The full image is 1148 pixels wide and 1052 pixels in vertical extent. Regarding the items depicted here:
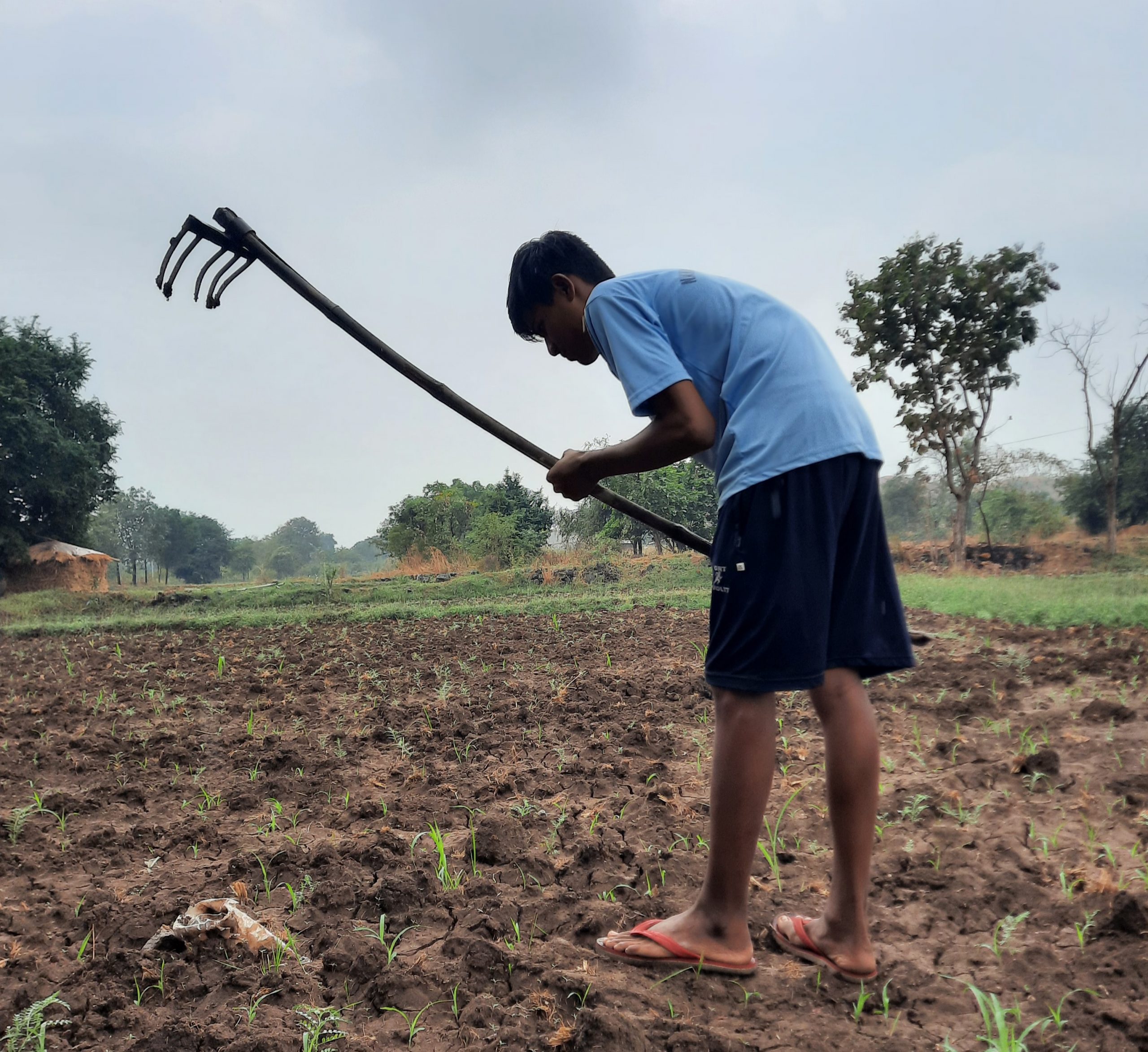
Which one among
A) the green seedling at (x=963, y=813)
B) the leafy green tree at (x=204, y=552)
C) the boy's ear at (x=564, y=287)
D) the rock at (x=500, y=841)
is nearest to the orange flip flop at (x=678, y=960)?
the rock at (x=500, y=841)

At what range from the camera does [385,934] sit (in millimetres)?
1844

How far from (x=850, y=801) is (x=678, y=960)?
0.47 meters

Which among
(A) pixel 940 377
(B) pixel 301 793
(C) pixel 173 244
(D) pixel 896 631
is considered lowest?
(B) pixel 301 793

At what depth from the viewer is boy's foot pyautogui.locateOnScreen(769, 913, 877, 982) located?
1.53m

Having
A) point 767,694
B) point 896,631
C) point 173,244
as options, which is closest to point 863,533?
point 896,631

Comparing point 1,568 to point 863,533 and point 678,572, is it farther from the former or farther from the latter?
point 863,533

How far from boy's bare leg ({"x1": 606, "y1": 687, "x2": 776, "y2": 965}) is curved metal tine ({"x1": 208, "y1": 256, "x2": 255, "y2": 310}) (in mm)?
2178

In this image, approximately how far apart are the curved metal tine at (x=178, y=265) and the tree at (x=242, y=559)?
54.8m

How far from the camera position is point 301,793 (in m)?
3.08

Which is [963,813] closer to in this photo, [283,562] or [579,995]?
[579,995]

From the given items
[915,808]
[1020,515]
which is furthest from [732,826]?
[1020,515]

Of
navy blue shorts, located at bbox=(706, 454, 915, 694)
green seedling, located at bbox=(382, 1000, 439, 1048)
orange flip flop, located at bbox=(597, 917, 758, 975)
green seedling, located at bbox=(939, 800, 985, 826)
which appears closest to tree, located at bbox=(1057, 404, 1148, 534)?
green seedling, located at bbox=(939, 800, 985, 826)

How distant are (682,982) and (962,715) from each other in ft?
8.53

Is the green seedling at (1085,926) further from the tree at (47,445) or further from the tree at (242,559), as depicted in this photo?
the tree at (242,559)
